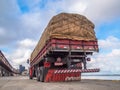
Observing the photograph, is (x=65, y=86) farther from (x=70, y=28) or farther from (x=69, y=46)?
(x=70, y=28)

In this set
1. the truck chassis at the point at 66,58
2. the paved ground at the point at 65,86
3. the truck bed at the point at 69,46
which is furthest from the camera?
the truck chassis at the point at 66,58

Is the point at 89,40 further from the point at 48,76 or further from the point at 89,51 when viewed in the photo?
the point at 48,76

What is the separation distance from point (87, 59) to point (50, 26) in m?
3.41

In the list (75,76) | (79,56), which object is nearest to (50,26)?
(79,56)

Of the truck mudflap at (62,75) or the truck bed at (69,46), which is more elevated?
the truck bed at (69,46)

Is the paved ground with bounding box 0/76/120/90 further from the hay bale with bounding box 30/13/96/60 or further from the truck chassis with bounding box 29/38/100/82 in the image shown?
the hay bale with bounding box 30/13/96/60

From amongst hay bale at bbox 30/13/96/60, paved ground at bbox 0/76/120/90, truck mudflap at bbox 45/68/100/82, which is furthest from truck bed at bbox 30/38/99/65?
paved ground at bbox 0/76/120/90

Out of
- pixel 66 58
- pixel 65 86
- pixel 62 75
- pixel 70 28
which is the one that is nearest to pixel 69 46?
pixel 66 58

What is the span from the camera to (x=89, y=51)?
14.6m

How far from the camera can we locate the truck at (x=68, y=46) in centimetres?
1394

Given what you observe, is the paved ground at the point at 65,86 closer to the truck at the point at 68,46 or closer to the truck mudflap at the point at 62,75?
the truck mudflap at the point at 62,75

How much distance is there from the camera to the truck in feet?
45.7

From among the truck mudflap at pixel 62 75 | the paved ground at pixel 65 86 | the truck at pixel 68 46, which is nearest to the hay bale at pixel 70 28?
the truck at pixel 68 46

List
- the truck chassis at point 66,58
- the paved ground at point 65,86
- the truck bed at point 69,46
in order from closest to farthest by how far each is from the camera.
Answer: the paved ground at point 65,86 < the truck bed at point 69,46 < the truck chassis at point 66,58
